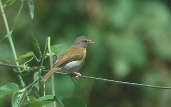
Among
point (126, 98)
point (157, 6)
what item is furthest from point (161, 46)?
point (126, 98)

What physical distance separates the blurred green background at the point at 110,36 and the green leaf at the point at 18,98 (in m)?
4.19

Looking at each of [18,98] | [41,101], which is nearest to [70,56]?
[18,98]

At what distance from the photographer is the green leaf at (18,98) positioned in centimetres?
197

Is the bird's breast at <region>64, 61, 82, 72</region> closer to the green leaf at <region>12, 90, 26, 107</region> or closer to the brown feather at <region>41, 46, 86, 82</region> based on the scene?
the brown feather at <region>41, 46, 86, 82</region>

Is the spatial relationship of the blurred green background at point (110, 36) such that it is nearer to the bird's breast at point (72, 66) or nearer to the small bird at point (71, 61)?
the small bird at point (71, 61)

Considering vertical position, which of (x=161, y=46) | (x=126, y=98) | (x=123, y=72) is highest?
(x=161, y=46)

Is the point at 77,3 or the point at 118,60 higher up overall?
the point at 77,3

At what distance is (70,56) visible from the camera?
431cm

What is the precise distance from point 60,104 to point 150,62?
504 centimetres

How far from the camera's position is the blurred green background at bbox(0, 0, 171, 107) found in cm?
643

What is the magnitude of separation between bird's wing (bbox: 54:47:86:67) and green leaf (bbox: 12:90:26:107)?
74.7 inches

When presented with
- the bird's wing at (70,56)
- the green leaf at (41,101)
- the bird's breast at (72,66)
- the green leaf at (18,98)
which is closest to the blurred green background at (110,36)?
the bird's wing at (70,56)

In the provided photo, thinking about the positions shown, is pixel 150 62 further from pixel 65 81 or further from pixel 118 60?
pixel 65 81

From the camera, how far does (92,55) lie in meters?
6.54
